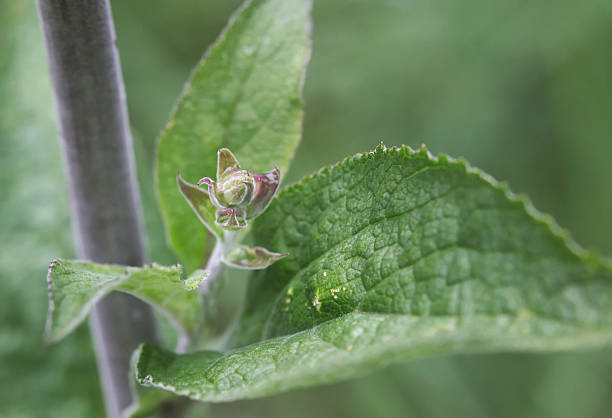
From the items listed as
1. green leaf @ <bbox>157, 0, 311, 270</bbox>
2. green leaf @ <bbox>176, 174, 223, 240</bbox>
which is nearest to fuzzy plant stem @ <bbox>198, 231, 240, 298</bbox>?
green leaf @ <bbox>176, 174, 223, 240</bbox>

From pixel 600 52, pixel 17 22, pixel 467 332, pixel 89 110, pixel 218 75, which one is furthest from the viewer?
pixel 600 52

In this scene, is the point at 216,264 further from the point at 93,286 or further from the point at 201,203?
the point at 93,286

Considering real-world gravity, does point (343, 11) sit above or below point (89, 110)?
above

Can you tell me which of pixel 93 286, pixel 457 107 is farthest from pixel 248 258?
pixel 457 107

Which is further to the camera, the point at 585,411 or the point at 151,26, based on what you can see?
the point at 151,26

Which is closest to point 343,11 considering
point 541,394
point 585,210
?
point 585,210

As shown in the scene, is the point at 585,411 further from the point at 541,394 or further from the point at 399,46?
the point at 399,46

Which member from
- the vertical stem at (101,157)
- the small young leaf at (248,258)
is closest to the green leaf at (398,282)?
the small young leaf at (248,258)
